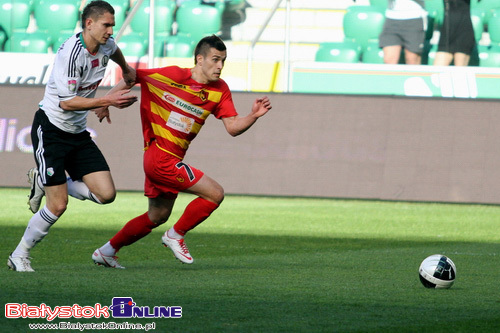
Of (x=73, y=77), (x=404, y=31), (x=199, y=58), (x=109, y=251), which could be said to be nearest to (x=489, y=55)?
(x=404, y=31)

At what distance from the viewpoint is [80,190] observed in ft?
24.3

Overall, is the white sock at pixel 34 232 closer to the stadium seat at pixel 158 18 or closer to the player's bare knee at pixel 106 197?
the player's bare knee at pixel 106 197

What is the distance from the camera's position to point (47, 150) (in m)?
7.20

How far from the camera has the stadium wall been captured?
15.2 metres

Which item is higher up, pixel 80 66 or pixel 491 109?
pixel 80 66

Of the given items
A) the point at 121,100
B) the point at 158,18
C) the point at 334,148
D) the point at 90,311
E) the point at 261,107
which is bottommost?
the point at 334,148

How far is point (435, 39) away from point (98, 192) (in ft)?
31.6

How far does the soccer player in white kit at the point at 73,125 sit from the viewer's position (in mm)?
6961

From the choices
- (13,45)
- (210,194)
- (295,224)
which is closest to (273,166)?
(295,224)

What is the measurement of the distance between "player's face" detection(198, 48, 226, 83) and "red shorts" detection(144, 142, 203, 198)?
73cm

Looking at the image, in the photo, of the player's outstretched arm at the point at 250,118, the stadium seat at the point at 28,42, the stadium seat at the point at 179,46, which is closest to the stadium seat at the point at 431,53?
the stadium seat at the point at 179,46

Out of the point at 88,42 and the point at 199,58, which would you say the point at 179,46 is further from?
the point at 88,42

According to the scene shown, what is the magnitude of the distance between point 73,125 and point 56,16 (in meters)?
9.81

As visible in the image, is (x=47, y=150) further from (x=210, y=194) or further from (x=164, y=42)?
(x=164, y=42)
